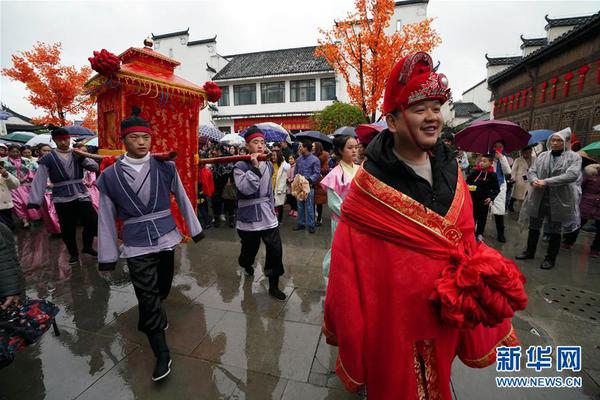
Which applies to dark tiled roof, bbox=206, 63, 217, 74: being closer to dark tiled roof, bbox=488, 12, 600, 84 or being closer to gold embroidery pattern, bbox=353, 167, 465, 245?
dark tiled roof, bbox=488, 12, 600, 84

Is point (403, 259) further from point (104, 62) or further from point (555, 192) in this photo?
point (555, 192)

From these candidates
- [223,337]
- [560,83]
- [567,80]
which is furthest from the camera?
[560,83]

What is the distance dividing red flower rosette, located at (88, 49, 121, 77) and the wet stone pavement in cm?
274

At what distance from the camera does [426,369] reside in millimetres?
1469

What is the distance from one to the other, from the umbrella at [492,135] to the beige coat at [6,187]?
8924mm

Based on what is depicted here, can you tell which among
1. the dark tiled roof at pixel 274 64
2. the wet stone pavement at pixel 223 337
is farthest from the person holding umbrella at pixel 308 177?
the dark tiled roof at pixel 274 64

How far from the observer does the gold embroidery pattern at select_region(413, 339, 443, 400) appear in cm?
145

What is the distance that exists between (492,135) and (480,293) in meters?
5.81

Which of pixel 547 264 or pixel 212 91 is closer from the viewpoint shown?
pixel 547 264

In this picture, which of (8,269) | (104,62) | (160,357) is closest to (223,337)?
(160,357)

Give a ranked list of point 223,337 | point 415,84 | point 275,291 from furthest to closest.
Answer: point 275,291
point 223,337
point 415,84

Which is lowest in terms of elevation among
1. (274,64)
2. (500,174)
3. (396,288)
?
(396,288)

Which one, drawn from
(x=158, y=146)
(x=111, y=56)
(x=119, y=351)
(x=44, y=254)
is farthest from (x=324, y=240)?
(x=44, y=254)

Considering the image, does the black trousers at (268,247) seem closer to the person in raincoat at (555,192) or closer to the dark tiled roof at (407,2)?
the person in raincoat at (555,192)
